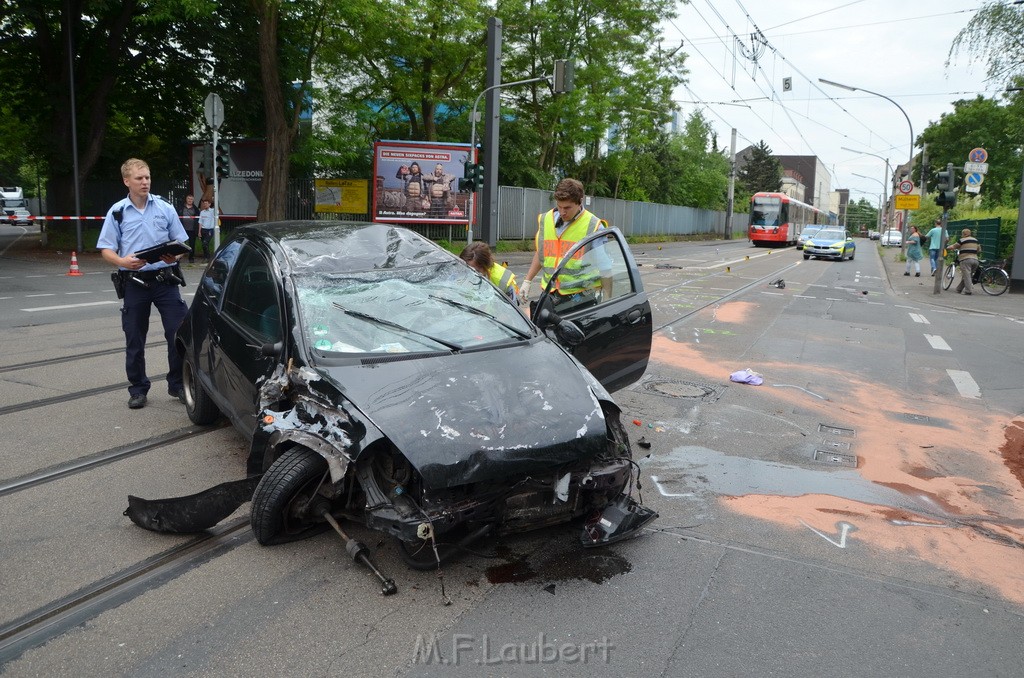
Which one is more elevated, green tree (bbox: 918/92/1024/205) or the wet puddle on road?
green tree (bbox: 918/92/1024/205)

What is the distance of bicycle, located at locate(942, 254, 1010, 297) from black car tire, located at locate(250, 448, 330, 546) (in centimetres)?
1963

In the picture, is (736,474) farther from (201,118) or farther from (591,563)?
(201,118)

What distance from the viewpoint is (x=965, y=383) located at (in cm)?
852

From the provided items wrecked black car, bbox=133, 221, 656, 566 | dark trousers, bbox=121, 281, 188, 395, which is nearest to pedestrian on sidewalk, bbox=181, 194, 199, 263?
dark trousers, bbox=121, 281, 188, 395

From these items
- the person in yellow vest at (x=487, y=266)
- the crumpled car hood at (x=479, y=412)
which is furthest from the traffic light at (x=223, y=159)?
the crumpled car hood at (x=479, y=412)

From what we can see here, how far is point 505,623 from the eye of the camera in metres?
3.19

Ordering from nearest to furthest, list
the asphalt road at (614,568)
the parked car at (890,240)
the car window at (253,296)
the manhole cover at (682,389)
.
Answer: the asphalt road at (614,568) → the car window at (253,296) → the manhole cover at (682,389) → the parked car at (890,240)

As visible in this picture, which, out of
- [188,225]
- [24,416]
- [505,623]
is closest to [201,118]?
[188,225]

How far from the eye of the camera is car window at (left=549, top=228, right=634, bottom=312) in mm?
5359

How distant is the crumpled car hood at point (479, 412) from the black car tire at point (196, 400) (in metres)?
2.15

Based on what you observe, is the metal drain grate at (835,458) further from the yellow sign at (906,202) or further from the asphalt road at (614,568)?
the yellow sign at (906,202)

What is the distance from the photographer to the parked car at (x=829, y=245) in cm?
3612

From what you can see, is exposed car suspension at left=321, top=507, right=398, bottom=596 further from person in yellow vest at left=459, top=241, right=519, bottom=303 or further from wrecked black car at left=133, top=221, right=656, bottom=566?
person in yellow vest at left=459, top=241, right=519, bottom=303

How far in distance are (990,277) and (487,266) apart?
18.8 meters
